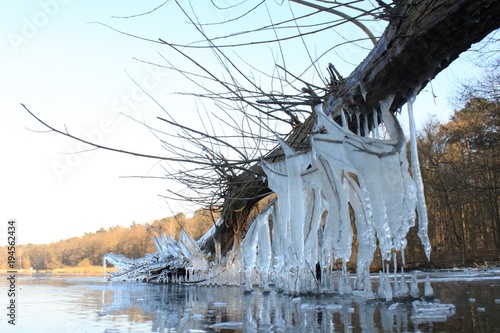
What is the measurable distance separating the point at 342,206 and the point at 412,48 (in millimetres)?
1222

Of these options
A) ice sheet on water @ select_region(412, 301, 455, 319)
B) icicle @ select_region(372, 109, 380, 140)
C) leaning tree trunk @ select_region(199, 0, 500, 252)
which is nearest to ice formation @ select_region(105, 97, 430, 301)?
icicle @ select_region(372, 109, 380, 140)

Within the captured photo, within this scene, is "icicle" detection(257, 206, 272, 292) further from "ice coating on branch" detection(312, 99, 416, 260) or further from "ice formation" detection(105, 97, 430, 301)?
"ice coating on branch" detection(312, 99, 416, 260)

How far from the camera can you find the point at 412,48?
9.53 ft

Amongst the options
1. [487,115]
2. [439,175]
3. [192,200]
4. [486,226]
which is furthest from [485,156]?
[192,200]

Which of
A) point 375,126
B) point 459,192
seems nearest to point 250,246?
point 375,126

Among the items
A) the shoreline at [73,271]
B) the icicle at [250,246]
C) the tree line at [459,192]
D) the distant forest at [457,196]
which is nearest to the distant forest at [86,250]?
the shoreline at [73,271]

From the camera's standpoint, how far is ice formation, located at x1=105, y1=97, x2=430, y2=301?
2668 millimetres

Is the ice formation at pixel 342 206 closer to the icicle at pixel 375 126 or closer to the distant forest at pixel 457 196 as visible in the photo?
the icicle at pixel 375 126

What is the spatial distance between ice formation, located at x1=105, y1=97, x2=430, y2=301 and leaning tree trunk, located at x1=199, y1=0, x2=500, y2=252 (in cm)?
14

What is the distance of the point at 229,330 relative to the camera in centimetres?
219

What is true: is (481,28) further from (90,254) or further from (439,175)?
(90,254)

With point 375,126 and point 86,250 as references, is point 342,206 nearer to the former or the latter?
point 375,126

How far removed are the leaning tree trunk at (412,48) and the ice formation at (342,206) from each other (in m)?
0.14

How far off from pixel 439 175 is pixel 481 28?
73.5 feet
